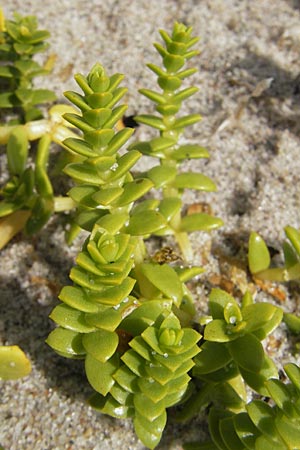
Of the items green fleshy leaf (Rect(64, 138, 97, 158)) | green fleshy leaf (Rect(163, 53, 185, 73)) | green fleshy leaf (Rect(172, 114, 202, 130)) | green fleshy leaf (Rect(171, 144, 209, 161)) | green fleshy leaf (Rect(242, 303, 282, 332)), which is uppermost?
green fleshy leaf (Rect(163, 53, 185, 73))

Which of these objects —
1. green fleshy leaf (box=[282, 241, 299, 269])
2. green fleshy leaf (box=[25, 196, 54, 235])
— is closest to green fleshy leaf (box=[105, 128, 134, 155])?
green fleshy leaf (box=[25, 196, 54, 235])

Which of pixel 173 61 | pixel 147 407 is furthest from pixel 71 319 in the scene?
pixel 173 61

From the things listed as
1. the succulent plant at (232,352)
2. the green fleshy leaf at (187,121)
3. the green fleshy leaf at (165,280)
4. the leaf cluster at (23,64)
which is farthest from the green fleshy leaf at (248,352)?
the leaf cluster at (23,64)

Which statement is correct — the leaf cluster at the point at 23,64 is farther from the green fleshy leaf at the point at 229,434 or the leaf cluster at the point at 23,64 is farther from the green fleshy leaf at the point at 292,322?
the green fleshy leaf at the point at 229,434

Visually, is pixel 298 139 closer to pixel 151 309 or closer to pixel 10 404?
pixel 151 309

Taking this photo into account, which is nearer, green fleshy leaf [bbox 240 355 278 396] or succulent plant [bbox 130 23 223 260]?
green fleshy leaf [bbox 240 355 278 396]

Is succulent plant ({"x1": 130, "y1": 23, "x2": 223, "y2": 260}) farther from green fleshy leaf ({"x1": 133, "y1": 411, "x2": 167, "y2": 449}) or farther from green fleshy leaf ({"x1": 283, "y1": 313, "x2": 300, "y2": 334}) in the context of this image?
green fleshy leaf ({"x1": 133, "y1": 411, "x2": 167, "y2": 449})

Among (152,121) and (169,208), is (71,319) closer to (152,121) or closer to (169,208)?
(169,208)
